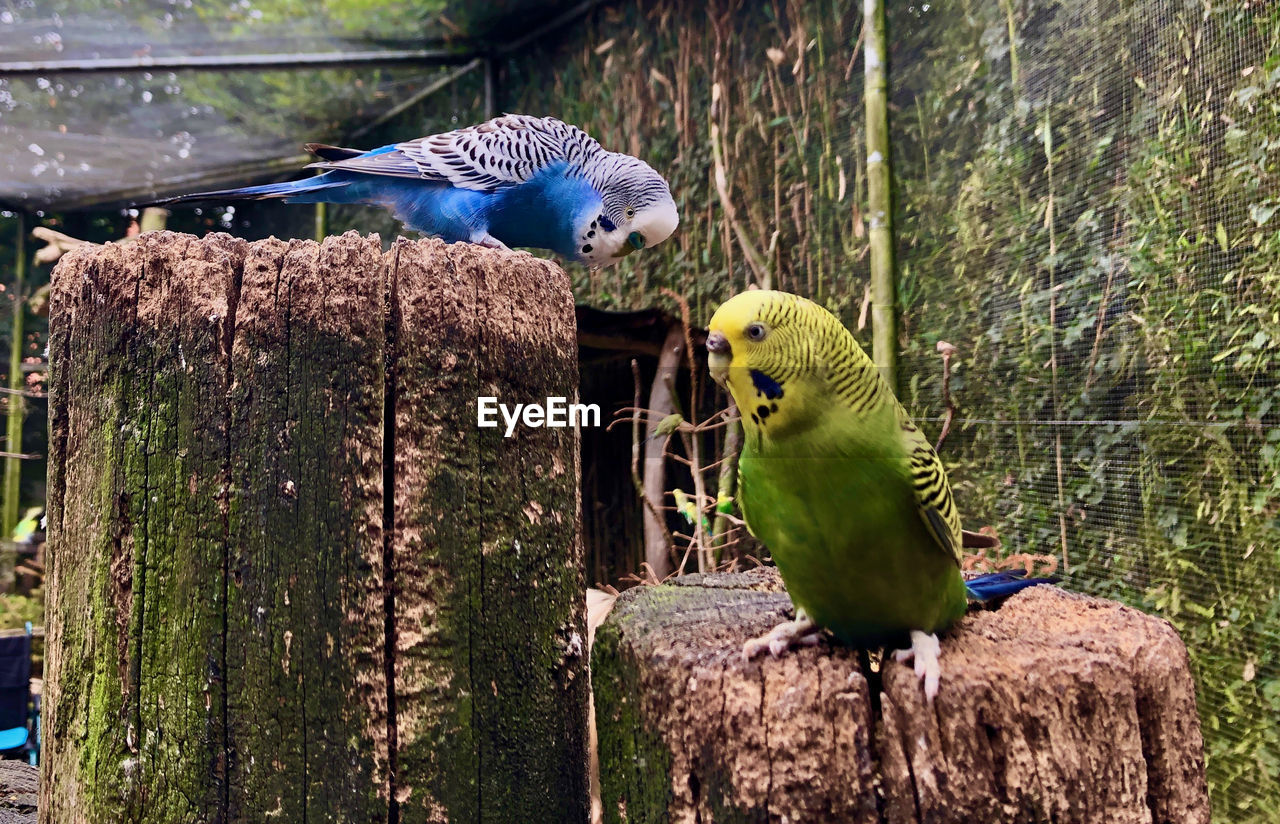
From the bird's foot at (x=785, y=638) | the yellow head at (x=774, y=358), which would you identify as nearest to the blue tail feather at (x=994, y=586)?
the bird's foot at (x=785, y=638)

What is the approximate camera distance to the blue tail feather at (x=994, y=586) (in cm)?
107

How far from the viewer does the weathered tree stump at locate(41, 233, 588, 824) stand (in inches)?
36.0

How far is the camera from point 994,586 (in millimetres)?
1090

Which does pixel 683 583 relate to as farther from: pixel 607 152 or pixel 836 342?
pixel 607 152

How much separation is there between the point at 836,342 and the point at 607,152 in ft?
3.21

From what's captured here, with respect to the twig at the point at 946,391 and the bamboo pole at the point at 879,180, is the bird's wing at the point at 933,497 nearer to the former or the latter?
the twig at the point at 946,391

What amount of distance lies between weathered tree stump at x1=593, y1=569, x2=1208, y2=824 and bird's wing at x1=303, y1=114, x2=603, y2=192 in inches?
40.8

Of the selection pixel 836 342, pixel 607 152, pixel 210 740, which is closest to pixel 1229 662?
pixel 836 342

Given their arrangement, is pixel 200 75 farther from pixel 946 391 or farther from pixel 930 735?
pixel 930 735

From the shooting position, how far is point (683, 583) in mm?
1263

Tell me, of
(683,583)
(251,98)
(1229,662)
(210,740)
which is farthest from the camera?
(251,98)

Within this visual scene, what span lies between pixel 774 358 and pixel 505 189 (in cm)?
92

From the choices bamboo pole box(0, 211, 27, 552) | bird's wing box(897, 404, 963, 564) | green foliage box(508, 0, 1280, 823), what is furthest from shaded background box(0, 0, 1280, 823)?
bird's wing box(897, 404, 963, 564)

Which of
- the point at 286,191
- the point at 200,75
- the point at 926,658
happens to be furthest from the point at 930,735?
the point at 200,75
